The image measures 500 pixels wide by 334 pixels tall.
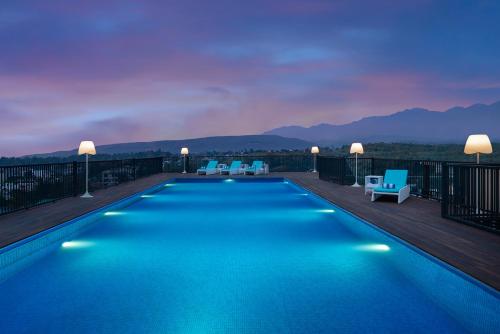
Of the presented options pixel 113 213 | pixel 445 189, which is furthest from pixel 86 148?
pixel 445 189

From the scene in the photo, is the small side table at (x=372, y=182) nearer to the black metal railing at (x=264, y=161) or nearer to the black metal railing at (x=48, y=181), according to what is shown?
the black metal railing at (x=48, y=181)

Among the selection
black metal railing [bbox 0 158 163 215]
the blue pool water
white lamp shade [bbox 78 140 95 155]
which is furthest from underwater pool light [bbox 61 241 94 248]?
white lamp shade [bbox 78 140 95 155]

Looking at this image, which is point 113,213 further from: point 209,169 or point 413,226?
point 209,169

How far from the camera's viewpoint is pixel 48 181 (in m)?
8.47

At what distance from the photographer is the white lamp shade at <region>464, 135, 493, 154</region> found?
6.98 m

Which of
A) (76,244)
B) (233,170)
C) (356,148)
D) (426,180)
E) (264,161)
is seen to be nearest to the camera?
(76,244)

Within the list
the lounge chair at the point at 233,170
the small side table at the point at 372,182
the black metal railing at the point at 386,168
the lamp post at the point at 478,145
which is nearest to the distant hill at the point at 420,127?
the lounge chair at the point at 233,170

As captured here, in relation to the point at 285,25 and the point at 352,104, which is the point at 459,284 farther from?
the point at 352,104

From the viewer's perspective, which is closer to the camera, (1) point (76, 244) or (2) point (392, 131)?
(1) point (76, 244)

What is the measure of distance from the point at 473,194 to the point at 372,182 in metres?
4.07

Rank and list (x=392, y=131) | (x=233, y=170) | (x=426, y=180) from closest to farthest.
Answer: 1. (x=426, y=180)
2. (x=233, y=170)
3. (x=392, y=131)

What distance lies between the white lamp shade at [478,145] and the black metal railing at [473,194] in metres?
0.93

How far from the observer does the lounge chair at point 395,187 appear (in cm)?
821

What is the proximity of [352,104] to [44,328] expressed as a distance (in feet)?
86.1
